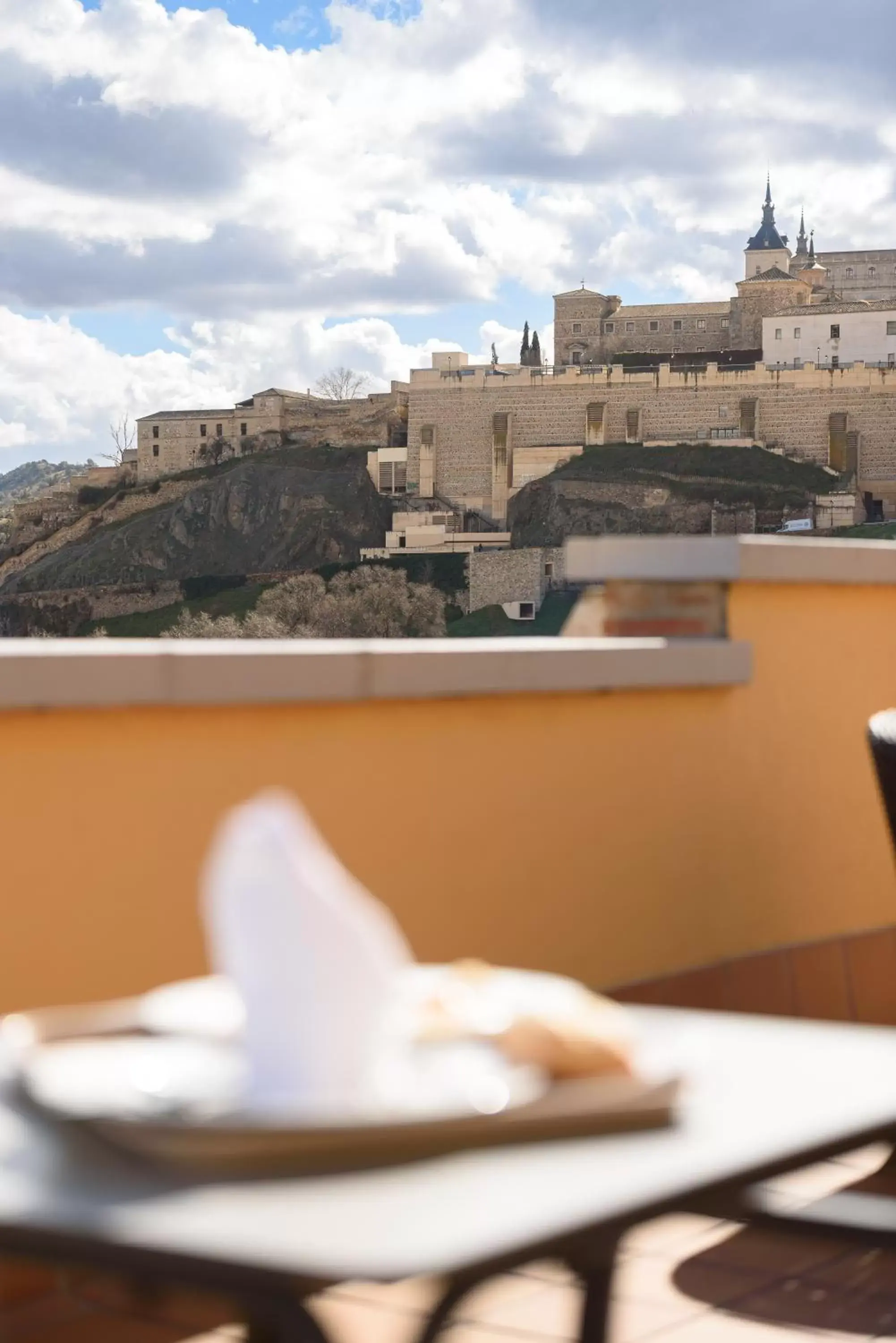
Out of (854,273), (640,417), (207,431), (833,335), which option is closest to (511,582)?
(640,417)

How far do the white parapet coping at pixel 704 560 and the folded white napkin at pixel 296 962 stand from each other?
1.72m

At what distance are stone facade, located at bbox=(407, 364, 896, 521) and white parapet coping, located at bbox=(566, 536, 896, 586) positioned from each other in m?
46.2

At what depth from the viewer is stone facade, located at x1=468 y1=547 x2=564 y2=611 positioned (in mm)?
44781

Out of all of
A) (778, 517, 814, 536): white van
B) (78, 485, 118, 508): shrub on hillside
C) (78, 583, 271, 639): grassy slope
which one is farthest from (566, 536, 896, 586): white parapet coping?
(78, 485, 118, 508): shrub on hillside

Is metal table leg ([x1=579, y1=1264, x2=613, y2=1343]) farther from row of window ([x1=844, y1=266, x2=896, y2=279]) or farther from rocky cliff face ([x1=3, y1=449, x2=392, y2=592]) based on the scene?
row of window ([x1=844, y1=266, x2=896, y2=279])

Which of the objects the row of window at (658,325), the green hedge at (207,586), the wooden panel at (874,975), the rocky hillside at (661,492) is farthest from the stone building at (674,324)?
the wooden panel at (874,975)

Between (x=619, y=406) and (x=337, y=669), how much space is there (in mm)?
48292

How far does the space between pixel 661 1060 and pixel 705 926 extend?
1.72m

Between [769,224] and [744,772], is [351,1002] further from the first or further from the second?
[769,224]

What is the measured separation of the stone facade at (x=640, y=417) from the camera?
157 feet

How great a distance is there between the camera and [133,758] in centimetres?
199

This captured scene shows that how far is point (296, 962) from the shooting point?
2.93ft

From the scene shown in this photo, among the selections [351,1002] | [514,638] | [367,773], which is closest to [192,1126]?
[351,1002]

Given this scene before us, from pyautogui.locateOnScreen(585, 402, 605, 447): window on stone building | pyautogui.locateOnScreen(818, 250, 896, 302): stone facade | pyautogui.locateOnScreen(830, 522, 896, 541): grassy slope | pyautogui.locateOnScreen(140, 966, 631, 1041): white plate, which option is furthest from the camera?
pyautogui.locateOnScreen(818, 250, 896, 302): stone facade
